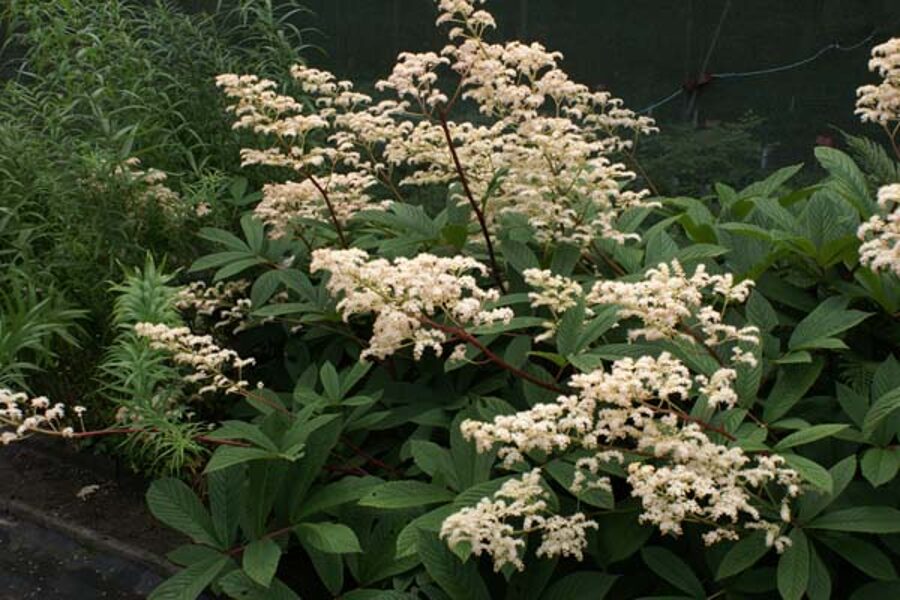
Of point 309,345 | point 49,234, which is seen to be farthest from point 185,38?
point 309,345

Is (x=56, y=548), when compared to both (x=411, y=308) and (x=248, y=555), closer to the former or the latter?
(x=248, y=555)

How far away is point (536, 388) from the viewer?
261cm

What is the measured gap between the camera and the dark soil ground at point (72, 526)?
3.06 meters

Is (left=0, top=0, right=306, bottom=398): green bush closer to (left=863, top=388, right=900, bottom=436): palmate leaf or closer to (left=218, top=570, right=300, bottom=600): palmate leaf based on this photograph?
(left=218, top=570, right=300, bottom=600): palmate leaf

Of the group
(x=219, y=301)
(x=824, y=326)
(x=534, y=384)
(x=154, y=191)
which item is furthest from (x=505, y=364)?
(x=154, y=191)

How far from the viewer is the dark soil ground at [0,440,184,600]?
10.0 feet

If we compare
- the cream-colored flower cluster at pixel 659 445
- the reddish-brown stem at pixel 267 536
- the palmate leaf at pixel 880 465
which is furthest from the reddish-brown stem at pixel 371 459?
the palmate leaf at pixel 880 465

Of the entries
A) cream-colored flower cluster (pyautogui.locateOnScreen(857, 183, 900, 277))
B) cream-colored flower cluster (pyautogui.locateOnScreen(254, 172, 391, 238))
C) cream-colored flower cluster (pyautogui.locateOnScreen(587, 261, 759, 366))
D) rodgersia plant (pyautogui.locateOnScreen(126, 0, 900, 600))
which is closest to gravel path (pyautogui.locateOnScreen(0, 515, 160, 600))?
rodgersia plant (pyautogui.locateOnScreen(126, 0, 900, 600))

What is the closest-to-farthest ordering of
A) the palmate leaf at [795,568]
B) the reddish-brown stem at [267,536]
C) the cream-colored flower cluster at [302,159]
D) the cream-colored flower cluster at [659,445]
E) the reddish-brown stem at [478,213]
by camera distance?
the cream-colored flower cluster at [659,445] → the palmate leaf at [795,568] → the reddish-brown stem at [267,536] → the reddish-brown stem at [478,213] → the cream-colored flower cluster at [302,159]

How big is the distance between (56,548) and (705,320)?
Result: 1.96 m

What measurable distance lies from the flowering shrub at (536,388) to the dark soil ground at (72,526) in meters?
0.35

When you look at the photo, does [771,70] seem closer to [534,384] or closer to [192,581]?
[534,384]

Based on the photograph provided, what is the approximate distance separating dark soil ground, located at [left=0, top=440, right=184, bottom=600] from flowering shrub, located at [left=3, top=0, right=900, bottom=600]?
0.35 meters

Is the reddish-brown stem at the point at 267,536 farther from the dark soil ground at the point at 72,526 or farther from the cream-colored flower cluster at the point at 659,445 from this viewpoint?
the cream-colored flower cluster at the point at 659,445
